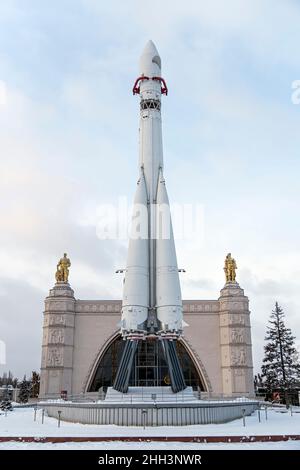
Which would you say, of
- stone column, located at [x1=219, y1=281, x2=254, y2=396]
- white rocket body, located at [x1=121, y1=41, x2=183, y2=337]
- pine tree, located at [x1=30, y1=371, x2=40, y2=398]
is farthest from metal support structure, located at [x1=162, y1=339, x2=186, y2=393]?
pine tree, located at [x1=30, y1=371, x2=40, y2=398]

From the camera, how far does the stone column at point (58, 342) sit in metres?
45.6

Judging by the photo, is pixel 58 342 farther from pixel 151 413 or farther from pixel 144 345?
pixel 151 413

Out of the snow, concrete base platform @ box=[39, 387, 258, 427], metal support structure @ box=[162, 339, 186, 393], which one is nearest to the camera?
the snow

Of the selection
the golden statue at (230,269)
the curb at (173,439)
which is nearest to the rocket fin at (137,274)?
the curb at (173,439)

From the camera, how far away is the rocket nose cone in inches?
1326

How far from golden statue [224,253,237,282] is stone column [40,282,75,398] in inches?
701

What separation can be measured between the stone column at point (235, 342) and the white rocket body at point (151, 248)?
20792 mm

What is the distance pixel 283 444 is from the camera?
15.5 metres

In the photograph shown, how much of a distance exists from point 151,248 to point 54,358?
74.3 feet

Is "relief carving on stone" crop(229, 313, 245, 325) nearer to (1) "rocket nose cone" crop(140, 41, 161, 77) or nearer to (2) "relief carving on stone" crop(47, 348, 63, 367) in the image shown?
(2) "relief carving on stone" crop(47, 348, 63, 367)

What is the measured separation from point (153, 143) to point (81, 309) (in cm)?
2409

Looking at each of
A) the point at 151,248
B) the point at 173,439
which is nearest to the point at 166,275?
the point at 151,248

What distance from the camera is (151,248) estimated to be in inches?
1189
